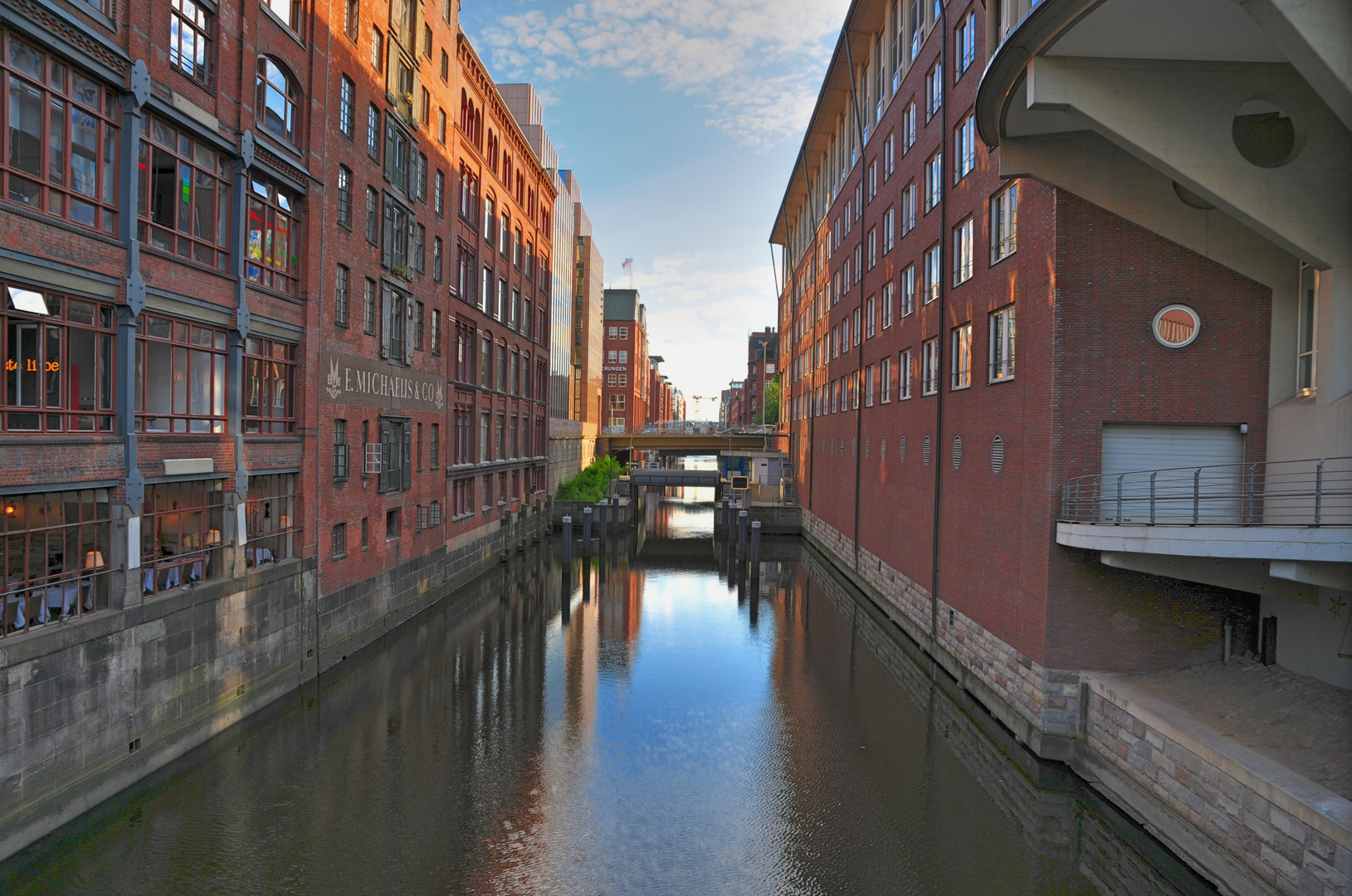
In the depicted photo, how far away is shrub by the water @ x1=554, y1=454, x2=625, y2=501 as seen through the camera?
157 feet

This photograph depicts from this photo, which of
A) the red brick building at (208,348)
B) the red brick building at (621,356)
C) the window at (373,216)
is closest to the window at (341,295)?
the red brick building at (208,348)

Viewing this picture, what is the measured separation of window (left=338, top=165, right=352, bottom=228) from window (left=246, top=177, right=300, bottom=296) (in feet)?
7.18

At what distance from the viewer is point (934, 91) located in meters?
22.7

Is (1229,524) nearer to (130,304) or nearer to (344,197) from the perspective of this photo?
(130,304)

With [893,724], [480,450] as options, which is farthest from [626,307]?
[893,724]

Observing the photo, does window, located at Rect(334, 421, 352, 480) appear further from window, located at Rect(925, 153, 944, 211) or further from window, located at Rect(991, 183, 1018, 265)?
window, located at Rect(925, 153, 944, 211)

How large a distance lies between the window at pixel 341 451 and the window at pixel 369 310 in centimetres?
294

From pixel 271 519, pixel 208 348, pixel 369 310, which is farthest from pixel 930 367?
pixel 208 348

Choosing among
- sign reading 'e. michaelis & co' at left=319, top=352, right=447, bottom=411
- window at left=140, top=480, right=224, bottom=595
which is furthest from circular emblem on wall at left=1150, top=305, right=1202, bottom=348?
sign reading 'e. michaelis & co' at left=319, top=352, right=447, bottom=411

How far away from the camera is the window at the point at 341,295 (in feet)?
64.1

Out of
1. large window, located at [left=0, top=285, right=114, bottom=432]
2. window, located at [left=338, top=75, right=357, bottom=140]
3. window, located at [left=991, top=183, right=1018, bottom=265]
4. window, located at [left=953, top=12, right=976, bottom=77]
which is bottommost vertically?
large window, located at [left=0, top=285, right=114, bottom=432]

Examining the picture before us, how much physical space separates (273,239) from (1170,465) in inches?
731

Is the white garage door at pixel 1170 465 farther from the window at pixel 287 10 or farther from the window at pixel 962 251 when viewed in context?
the window at pixel 287 10

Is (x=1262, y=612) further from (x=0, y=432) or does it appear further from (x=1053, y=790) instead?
(x=0, y=432)
